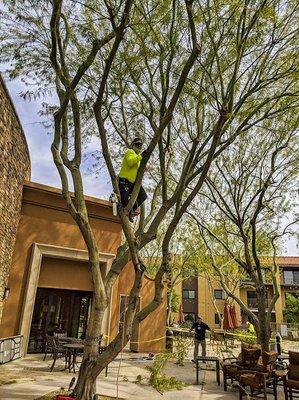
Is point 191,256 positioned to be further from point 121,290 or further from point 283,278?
point 283,278

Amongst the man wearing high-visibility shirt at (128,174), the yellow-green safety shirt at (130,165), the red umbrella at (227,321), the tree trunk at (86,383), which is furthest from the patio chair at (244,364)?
the red umbrella at (227,321)

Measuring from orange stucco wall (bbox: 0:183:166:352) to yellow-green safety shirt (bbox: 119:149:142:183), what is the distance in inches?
242

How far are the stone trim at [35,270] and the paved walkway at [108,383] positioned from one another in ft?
3.27

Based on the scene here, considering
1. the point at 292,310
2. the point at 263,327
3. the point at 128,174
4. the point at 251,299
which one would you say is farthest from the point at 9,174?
the point at 251,299

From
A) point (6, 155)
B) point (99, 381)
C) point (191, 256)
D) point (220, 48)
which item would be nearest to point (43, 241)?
point (6, 155)

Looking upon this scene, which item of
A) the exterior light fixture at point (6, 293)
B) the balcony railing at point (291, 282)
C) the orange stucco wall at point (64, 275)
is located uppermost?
the balcony railing at point (291, 282)

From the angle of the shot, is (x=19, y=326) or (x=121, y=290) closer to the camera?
(x=19, y=326)

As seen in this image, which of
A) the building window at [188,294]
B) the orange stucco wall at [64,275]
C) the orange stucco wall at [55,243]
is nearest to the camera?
the orange stucco wall at [55,243]

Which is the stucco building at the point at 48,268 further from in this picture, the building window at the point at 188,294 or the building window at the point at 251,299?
the building window at the point at 188,294

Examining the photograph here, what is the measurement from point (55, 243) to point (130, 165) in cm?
654

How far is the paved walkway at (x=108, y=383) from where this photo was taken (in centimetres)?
667

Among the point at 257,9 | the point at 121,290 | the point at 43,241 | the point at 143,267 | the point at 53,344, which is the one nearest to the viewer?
the point at 143,267

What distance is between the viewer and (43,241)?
11.5m

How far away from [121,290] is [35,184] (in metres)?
5.22
